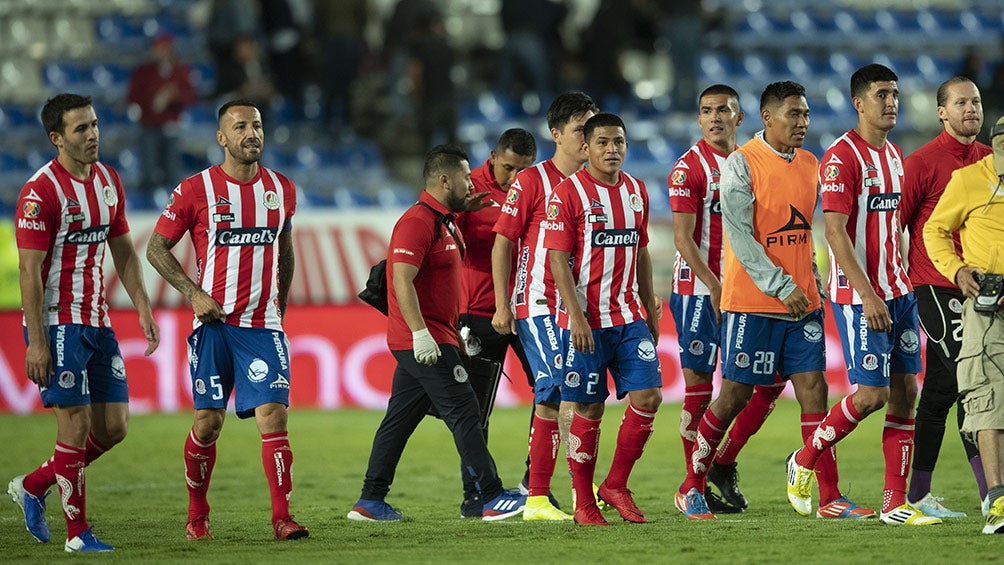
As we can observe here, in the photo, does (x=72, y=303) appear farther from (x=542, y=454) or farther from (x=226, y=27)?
(x=226, y=27)

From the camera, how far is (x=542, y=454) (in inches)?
333

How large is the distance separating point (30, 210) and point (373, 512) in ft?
9.02

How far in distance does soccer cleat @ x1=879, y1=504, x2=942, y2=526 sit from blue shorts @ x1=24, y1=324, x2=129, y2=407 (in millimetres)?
4399

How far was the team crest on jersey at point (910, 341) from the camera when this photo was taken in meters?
8.09

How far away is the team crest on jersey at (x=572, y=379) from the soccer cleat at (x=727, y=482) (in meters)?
1.50

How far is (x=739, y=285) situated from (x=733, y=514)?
1.48 meters

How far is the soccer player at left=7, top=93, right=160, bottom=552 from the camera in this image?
7.57 m

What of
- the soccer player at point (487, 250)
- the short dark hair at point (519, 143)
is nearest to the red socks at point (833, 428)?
the soccer player at point (487, 250)

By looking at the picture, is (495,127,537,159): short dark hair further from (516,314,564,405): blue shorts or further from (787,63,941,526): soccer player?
(787,63,941,526): soccer player

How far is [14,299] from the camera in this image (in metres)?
16.7

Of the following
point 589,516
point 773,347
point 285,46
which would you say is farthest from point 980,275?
point 285,46

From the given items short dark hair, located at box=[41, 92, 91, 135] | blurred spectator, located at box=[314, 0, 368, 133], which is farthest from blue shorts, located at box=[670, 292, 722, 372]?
blurred spectator, located at box=[314, 0, 368, 133]

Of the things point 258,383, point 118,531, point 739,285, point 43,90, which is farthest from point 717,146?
point 43,90

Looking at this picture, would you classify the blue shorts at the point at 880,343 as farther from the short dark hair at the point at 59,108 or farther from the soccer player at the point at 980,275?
the short dark hair at the point at 59,108
